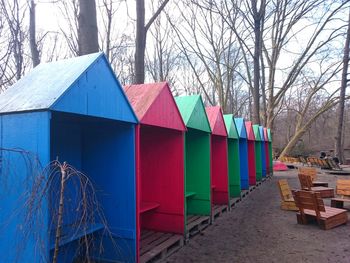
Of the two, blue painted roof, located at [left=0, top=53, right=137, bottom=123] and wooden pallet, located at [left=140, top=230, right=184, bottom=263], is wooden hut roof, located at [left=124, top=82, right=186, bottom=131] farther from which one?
wooden pallet, located at [left=140, top=230, right=184, bottom=263]

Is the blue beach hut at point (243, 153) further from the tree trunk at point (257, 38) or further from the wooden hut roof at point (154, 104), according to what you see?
the tree trunk at point (257, 38)

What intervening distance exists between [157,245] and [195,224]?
1704 millimetres

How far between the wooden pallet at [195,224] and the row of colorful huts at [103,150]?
9.7 inches

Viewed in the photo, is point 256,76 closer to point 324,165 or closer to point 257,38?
point 257,38

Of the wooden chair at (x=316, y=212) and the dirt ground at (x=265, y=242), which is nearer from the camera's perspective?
the dirt ground at (x=265, y=242)

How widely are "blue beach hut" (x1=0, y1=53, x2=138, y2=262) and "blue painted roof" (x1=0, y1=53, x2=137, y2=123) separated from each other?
0.03 feet

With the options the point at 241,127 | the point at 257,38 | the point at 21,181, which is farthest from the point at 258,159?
the point at 21,181

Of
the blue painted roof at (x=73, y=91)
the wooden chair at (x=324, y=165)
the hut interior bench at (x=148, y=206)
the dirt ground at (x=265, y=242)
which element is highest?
the blue painted roof at (x=73, y=91)

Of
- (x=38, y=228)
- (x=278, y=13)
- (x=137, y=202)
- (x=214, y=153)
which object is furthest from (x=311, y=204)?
(x=278, y=13)

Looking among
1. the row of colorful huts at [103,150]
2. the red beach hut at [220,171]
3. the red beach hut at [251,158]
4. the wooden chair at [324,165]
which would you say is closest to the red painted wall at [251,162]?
the red beach hut at [251,158]

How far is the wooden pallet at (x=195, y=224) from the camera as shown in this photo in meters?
7.39

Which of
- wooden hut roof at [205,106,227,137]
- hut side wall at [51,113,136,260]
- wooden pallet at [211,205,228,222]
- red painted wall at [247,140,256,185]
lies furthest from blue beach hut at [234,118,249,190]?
hut side wall at [51,113,136,260]

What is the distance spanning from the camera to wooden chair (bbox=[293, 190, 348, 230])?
7.90m

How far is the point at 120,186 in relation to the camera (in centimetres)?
503
